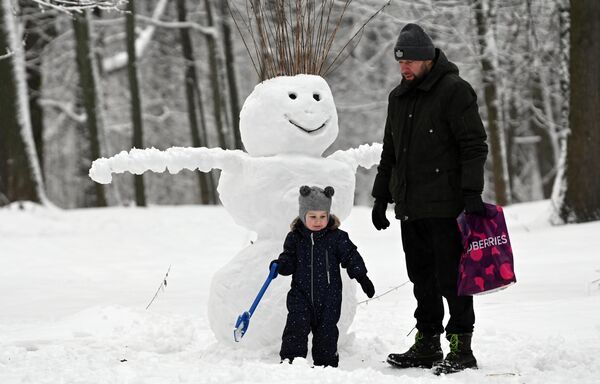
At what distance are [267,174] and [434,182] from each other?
3.31 feet

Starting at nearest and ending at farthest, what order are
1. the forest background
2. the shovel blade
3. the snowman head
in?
the shovel blade
the snowman head
the forest background

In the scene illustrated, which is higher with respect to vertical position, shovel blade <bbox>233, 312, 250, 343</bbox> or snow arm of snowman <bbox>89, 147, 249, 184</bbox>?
snow arm of snowman <bbox>89, 147, 249, 184</bbox>

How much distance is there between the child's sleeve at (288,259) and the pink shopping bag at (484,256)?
2.90ft

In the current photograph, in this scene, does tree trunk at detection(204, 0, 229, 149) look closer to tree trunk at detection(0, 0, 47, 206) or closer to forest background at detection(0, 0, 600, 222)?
forest background at detection(0, 0, 600, 222)

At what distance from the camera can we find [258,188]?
184 inches

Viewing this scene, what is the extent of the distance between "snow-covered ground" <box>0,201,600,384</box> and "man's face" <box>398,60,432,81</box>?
1621 mm

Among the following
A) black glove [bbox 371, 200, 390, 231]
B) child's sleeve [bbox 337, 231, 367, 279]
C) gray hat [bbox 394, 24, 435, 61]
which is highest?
gray hat [bbox 394, 24, 435, 61]

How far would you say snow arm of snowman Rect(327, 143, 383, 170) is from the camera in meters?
5.14

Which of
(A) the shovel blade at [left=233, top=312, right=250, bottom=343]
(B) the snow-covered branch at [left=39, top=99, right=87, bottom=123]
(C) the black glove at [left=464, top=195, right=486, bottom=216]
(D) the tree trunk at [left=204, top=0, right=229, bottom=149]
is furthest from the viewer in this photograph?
(B) the snow-covered branch at [left=39, top=99, right=87, bottom=123]

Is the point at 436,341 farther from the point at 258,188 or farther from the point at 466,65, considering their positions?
the point at 466,65

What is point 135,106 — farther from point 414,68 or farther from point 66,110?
point 414,68

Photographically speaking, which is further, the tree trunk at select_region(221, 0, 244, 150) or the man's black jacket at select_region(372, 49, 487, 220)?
the tree trunk at select_region(221, 0, 244, 150)

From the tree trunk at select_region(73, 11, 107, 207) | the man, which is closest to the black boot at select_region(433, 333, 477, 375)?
the man

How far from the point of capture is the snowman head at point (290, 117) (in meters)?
4.74
